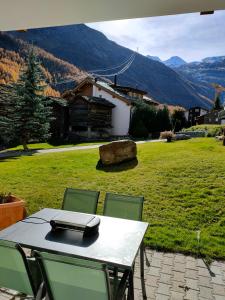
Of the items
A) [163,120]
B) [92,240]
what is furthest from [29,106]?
[92,240]

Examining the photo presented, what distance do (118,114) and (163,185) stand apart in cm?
2033

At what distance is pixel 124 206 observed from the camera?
3893 mm

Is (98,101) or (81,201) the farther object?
(98,101)

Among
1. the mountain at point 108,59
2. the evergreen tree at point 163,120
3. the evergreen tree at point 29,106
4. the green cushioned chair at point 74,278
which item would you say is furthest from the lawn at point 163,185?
the mountain at point 108,59

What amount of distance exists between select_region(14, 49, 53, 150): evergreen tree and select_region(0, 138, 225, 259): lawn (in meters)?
6.65

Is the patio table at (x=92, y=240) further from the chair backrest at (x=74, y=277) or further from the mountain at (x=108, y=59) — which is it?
the mountain at (x=108, y=59)

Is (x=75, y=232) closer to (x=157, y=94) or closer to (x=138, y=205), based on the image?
(x=138, y=205)

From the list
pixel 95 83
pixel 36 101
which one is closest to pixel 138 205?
pixel 36 101

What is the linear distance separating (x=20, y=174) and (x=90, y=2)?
7422mm

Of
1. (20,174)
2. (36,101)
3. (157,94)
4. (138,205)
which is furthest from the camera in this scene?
(157,94)

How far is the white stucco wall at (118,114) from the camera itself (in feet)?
87.8

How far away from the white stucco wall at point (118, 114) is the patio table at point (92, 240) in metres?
23.7

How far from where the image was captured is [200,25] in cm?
458

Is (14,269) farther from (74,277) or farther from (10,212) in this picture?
(10,212)
